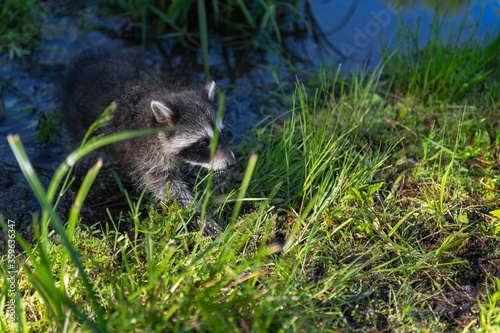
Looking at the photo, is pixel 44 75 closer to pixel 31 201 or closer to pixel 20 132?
pixel 20 132

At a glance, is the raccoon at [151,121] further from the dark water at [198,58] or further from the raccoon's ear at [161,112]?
the dark water at [198,58]

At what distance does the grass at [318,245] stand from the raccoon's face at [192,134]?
16.0 inches

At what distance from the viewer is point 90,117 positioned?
4.00 m

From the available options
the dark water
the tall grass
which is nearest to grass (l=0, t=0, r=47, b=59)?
the dark water

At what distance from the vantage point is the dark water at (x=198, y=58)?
467cm

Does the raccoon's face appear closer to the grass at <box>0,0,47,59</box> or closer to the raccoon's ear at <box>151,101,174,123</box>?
the raccoon's ear at <box>151,101,174,123</box>

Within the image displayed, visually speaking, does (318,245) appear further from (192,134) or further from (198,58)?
(198,58)

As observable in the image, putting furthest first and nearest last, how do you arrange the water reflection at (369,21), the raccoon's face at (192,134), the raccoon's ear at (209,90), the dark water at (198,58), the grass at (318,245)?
the water reflection at (369,21) < the dark water at (198,58) < the raccoon's ear at (209,90) < the raccoon's face at (192,134) < the grass at (318,245)

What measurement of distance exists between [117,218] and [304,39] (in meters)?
3.96

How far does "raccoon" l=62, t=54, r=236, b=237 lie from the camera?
3.61 meters

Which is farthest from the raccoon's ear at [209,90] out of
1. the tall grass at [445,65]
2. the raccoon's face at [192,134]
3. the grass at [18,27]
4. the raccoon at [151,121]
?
the grass at [18,27]

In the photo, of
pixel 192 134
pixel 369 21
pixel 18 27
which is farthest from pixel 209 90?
pixel 369 21

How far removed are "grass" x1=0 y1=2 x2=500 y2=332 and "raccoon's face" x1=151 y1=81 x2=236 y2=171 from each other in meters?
0.41

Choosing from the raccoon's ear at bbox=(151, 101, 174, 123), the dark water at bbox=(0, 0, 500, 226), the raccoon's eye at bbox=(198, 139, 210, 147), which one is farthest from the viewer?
the dark water at bbox=(0, 0, 500, 226)
